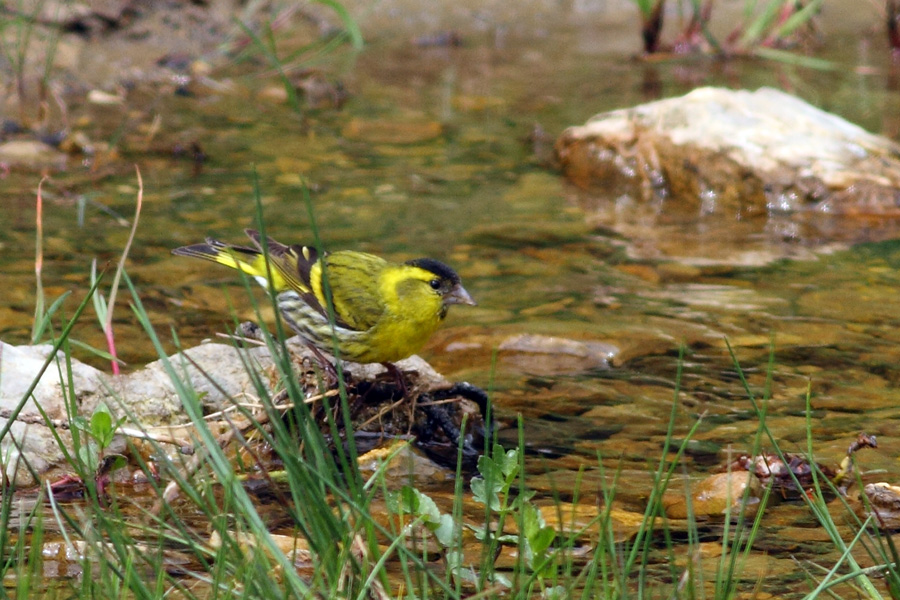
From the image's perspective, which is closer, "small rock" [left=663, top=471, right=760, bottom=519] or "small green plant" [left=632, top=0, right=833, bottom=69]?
"small rock" [left=663, top=471, right=760, bottom=519]

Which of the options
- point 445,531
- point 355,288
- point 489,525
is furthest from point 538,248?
point 489,525

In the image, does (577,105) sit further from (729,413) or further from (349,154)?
(729,413)

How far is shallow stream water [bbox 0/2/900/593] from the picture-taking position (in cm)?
453

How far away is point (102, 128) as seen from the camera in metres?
8.73

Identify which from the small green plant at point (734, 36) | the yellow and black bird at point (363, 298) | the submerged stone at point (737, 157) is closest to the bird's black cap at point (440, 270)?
the yellow and black bird at point (363, 298)

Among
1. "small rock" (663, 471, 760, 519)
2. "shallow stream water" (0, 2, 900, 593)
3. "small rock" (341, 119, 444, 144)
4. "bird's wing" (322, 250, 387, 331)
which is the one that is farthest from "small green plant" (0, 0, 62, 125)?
"small rock" (663, 471, 760, 519)

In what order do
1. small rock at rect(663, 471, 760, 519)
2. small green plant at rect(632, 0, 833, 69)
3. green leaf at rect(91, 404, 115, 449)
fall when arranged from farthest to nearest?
small green plant at rect(632, 0, 833, 69)
small rock at rect(663, 471, 760, 519)
green leaf at rect(91, 404, 115, 449)

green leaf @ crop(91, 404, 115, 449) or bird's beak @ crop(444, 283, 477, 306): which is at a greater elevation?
green leaf @ crop(91, 404, 115, 449)

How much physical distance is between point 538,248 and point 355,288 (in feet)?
6.84

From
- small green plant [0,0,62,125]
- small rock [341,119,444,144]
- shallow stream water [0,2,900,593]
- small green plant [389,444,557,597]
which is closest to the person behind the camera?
small green plant [389,444,557,597]

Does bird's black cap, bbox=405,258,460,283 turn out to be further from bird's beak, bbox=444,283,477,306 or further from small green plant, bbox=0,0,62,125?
small green plant, bbox=0,0,62,125

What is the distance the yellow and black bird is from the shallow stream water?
1.19 ft

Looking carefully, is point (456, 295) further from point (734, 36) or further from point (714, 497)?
point (734, 36)

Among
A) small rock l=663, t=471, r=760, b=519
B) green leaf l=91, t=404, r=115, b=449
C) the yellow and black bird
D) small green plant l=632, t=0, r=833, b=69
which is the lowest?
small rock l=663, t=471, r=760, b=519
